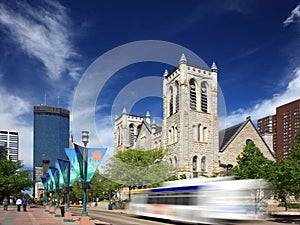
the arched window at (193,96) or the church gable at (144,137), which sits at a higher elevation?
the arched window at (193,96)

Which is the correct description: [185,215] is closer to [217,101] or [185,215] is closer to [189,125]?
[189,125]

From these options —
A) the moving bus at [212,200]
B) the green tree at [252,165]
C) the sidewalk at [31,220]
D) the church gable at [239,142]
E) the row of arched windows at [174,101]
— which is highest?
the row of arched windows at [174,101]

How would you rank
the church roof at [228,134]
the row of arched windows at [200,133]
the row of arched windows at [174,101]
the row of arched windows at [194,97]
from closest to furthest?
the row of arched windows at [200,133] < the row of arched windows at [194,97] < the row of arched windows at [174,101] < the church roof at [228,134]

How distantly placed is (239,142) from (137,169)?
25.5 metres

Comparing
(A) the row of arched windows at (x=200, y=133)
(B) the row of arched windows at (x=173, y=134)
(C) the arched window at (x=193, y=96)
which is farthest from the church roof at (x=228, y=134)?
(C) the arched window at (x=193, y=96)

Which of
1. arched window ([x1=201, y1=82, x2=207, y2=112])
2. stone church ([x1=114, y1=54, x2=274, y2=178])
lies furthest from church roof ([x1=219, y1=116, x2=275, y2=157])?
arched window ([x1=201, y1=82, x2=207, y2=112])

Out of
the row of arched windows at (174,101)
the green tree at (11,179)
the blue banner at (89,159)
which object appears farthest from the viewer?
the row of arched windows at (174,101)

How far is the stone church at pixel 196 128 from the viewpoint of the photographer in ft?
228

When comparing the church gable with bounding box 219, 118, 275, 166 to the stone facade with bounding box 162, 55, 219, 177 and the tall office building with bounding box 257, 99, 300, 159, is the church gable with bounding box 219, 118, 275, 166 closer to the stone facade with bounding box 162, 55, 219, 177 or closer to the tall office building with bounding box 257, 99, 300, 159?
the stone facade with bounding box 162, 55, 219, 177

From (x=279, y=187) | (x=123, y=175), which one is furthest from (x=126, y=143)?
(x=279, y=187)

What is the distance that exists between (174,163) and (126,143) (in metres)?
26.1

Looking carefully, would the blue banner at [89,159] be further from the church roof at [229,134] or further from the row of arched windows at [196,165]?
the church roof at [229,134]

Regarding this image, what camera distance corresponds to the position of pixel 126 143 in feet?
308

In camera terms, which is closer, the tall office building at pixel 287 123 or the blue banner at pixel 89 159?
the blue banner at pixel 89 159
